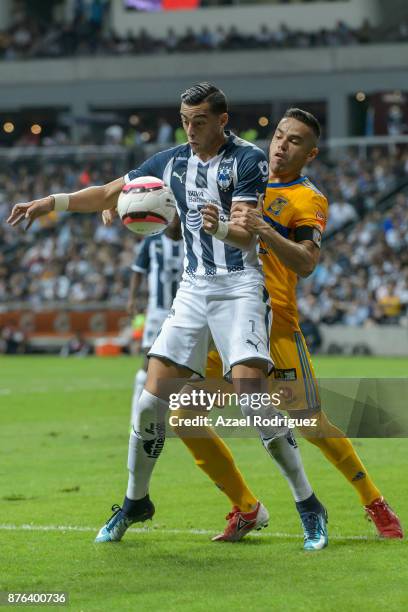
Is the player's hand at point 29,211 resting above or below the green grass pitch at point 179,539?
above

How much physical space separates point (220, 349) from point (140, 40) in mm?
41929

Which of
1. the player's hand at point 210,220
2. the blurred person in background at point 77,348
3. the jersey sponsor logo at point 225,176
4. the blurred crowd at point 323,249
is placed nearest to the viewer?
the player's hand at point 210,220

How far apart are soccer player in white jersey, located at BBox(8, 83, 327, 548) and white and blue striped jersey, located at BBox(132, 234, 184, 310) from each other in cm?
550

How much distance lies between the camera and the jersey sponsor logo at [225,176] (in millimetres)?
7199

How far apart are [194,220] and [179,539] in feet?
6.22

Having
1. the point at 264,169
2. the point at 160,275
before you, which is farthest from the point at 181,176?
the point at 160,275

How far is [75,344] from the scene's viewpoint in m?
33.0

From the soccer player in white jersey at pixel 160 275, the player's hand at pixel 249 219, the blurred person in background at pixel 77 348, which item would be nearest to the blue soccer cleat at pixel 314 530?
→ the player's hand at pixel 249 219

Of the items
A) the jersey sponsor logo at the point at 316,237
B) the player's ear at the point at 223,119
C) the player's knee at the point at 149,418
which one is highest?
the player's ear at the point at 223,119

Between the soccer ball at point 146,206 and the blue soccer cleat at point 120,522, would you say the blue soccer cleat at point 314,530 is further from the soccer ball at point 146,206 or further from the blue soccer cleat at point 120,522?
the soccer ball at point 146,206

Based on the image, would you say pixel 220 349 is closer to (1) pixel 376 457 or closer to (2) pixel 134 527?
(2) pixel 134 527

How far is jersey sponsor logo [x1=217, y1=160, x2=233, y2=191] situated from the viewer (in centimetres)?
720

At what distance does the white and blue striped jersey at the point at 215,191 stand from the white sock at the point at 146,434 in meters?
0.76

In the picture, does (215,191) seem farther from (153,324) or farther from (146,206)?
(153,324)
